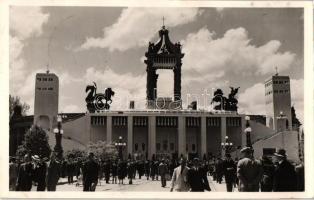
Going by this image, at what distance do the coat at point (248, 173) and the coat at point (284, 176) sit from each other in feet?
2.05

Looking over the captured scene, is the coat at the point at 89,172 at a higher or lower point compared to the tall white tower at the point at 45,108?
lower

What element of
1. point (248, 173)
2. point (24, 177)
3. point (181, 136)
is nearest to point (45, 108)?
point (181, 136)

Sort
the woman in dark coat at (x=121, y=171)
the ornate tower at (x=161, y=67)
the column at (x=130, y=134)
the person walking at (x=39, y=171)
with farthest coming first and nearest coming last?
1. the ornate tower at (x=161, y=67)
2. the column at (x=130, y=134)
3. the woman in dark coat at (x=121, y=171)
4. the person walking at (x=39, y=171)

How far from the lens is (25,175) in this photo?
1554cm

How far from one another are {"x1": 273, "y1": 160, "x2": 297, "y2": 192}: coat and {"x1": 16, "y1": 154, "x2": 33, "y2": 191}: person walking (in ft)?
24.0

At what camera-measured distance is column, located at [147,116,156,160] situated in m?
62.4

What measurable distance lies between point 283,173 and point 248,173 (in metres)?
1.05

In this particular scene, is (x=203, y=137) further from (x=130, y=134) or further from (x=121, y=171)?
(x=121, y=171)

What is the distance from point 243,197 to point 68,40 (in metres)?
11.4

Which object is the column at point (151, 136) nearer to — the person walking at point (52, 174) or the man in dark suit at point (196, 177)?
the person walking at point (52, 174)

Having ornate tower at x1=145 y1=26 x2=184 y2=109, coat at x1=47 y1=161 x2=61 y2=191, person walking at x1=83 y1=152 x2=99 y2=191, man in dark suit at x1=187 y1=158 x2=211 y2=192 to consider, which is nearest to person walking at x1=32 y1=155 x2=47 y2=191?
coat at x1=47 y1=161 x2=61 y2=191

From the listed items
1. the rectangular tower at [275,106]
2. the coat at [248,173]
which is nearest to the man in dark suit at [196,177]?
the coat at [248,173]

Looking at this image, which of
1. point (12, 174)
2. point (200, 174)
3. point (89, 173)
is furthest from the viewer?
point (89, 173)

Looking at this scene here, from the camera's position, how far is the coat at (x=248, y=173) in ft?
42.8
